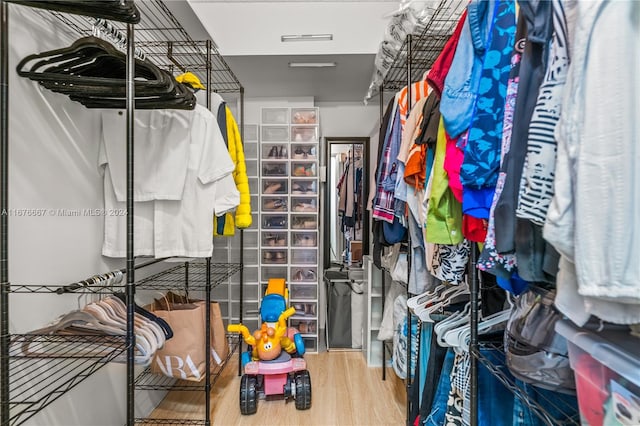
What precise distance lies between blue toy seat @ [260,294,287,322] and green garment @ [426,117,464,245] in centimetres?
138

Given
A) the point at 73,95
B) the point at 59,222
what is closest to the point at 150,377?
the point at 59,222

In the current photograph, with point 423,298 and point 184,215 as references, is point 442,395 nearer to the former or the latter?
point 423,298

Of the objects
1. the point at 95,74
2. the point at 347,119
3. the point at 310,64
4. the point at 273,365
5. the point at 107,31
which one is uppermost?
the point at 310,64

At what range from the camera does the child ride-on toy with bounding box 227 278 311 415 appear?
79.7 inches

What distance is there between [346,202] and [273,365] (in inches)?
62.2

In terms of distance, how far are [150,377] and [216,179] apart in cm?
134

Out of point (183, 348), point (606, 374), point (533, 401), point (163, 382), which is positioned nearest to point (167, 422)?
point (163, 382)

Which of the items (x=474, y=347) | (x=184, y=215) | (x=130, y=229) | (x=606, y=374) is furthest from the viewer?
(x=184, y=215)

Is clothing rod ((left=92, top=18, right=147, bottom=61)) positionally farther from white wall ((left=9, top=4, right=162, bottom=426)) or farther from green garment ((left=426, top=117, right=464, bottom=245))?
green garment ((left=426, top=117, right=464, bottom=245))

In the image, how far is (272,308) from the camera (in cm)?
223

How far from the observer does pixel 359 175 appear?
10.4ft

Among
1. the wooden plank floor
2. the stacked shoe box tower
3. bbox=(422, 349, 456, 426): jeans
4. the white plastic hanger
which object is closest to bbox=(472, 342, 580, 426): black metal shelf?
bbox=(422, 349, 456, 426): jeans

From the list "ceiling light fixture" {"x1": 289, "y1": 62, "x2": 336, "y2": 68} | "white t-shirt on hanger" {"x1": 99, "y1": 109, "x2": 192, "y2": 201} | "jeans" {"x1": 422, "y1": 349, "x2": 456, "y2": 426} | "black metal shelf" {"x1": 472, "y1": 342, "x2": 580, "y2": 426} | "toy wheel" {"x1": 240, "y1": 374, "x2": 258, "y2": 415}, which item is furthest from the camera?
"ceiling light fixture" {"x1": 289, "y1": 62, "x2": 336, "y2": 68}

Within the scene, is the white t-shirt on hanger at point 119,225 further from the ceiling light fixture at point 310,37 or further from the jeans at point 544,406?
the jeans at point 544,406
